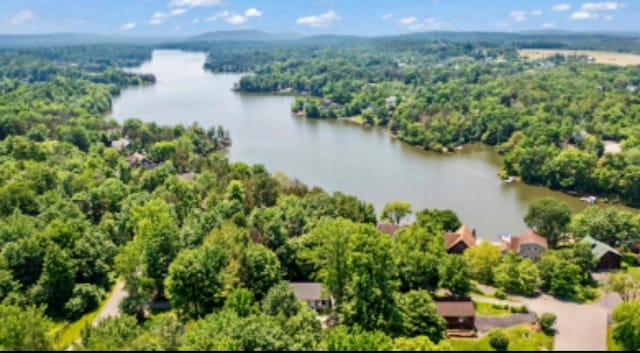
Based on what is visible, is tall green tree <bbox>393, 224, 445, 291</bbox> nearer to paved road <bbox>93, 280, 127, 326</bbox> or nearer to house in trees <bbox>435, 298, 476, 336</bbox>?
house in trees <bbox>435, 298, 476, 336</bbox>

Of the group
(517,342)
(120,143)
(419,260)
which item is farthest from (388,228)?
(120,143)

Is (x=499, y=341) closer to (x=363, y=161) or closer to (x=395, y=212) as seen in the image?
(x=395, y=212)

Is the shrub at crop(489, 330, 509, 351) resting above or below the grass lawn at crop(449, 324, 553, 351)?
above

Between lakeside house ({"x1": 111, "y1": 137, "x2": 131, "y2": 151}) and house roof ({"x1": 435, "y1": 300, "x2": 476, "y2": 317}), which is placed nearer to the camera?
house roof ({"x1": 435, "y1": 300, "x2": 476, "y2": 317})

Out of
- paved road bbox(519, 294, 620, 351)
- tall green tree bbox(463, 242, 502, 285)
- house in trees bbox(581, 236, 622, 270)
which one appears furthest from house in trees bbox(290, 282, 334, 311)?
house in trees bbox(581, 236, 622, 270)

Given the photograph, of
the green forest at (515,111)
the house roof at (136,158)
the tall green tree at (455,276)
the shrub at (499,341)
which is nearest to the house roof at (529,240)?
the tall green tree at (455,276)

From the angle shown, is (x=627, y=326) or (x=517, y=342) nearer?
(x=627, y=326)

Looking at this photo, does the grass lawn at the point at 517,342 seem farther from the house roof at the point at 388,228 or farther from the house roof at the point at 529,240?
the house roof at the point at 388,228
